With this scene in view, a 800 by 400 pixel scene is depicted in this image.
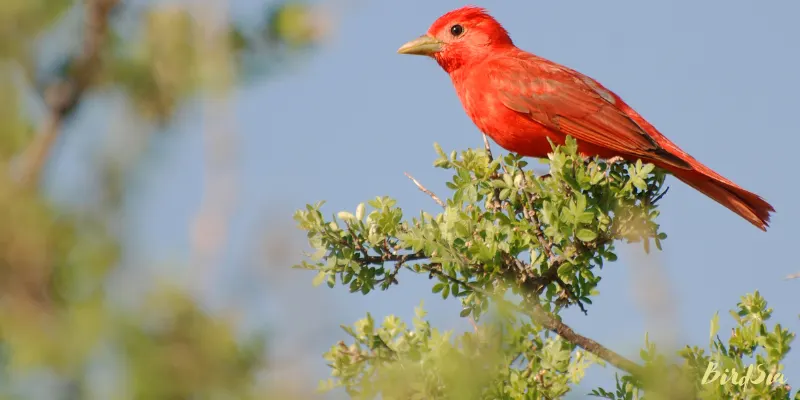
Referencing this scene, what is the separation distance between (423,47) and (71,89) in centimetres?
494

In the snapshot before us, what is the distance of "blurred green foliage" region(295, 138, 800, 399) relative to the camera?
3.82 metres

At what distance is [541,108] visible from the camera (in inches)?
229

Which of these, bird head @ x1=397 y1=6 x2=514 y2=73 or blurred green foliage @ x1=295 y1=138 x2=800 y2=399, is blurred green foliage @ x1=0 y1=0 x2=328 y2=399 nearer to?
blurred green foliage @ x1=295 y1=138 x2=800 y2=399

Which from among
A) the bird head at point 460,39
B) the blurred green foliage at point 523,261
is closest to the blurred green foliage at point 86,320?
the blurred green foliage at point 523,261

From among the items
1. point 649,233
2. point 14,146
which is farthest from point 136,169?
point 649,233

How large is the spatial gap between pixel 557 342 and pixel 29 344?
2.66m

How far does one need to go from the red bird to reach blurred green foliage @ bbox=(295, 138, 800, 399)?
0.92m

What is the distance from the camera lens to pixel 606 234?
13.8 ft

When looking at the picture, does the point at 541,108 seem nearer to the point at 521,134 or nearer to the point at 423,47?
the point at 521,134

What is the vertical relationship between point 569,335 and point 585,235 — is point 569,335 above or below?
below

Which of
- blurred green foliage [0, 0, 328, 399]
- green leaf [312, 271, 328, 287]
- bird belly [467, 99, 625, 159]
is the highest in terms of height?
bird belly [467, 99, 625, 159]

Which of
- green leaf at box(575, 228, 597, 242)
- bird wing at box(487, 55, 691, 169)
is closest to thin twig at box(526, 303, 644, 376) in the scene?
green leaf at box(575, 228, 597, 242)

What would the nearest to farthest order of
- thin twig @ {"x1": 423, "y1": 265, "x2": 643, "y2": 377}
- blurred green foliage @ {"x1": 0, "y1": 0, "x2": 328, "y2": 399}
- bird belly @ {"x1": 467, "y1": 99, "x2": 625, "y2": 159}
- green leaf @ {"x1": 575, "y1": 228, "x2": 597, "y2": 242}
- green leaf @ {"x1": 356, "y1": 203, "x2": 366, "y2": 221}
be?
blurred green foliage @ {"x1": 0, "y1": 0, "x2": 328, "y2": 399}, thin twig @ {"x1": 423, "y1": 265, "x2": 643, "y2": 377}, green leaf @ {"x1": 575, "y1": 228, "x2": 597, "y2": 242}, green leaf @ {"x1": 356, "y1": 203, "x2": 366, "y2": 221}, bird belly @ {"x1": 467, "y1": 99, "x2": 625, "y2": 159}

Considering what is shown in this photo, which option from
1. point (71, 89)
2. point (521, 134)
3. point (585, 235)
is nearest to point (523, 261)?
point (585, 235)
